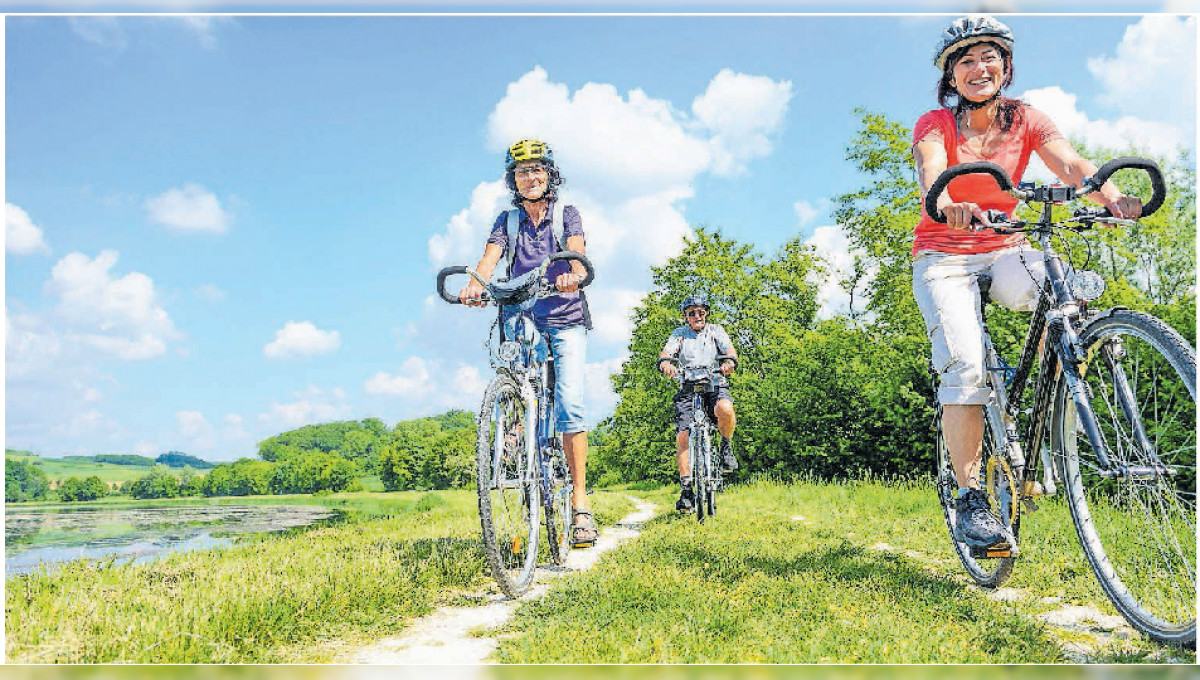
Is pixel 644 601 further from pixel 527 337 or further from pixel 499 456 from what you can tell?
pixel 527 337

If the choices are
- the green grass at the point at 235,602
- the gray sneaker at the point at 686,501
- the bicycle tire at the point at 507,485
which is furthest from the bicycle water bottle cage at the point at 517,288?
the gray sneaker at the point at 686,501

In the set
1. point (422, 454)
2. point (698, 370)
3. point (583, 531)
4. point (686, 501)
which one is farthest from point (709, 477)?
point (422, 454)

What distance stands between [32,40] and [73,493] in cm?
291

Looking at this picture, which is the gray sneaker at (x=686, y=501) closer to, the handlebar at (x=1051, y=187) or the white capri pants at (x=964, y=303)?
the white capri pants at (x=964, y=303)

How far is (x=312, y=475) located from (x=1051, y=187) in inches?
274

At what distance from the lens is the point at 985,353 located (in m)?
3.24

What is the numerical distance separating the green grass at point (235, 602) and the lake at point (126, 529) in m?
0.19

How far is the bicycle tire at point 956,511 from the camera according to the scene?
10.9 ft

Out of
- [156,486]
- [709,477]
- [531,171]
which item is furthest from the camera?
[709,477]

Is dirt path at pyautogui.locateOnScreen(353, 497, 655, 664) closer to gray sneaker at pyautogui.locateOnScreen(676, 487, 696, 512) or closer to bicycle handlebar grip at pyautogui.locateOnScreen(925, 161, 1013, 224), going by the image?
bicycle handlebar grip at pyautogui.locateOnScreen(925, 161, 1013, 224)

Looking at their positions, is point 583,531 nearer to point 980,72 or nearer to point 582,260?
point 582,260

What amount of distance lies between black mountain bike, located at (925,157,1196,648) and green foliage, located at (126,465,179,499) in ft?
19.4

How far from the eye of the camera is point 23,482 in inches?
164

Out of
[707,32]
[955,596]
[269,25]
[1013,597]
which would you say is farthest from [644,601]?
[269,25]
